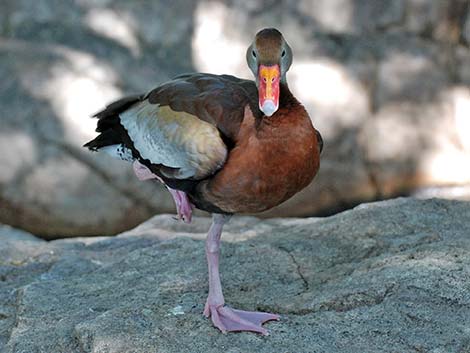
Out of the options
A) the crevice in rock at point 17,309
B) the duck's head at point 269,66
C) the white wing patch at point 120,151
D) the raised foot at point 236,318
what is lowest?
the crevice in rock at point 17,309

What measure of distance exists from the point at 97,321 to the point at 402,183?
4.81 m

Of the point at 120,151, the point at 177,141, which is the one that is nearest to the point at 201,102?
the point at 177,141

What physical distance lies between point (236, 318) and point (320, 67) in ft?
15.4

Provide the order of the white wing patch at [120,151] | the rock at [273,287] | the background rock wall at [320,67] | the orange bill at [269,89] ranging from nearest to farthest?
1. the orange bill at [269,89]
2. the rock at [273,287]
3. the white wing patch at [120,151]
4. the background rock wall at [320,67]

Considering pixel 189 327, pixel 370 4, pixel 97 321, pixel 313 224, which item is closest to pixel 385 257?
pixel 313 224

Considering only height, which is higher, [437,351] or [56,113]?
A: [56,113]

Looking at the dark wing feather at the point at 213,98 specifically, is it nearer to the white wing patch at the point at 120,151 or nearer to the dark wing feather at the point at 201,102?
the dark wing feather at the point at 201,102

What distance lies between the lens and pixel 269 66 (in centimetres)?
290

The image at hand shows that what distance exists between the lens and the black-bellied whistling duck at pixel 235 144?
290 cm

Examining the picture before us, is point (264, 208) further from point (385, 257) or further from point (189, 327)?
point (385, 257)

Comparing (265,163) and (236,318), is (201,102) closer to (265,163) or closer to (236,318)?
(265,163)

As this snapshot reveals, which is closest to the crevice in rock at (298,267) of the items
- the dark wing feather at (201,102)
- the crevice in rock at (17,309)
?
the dark wing feather at (201,102)

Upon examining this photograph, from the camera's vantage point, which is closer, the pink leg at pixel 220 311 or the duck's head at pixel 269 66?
the duck's head at pixel 269 66

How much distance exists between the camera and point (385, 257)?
358 cm
